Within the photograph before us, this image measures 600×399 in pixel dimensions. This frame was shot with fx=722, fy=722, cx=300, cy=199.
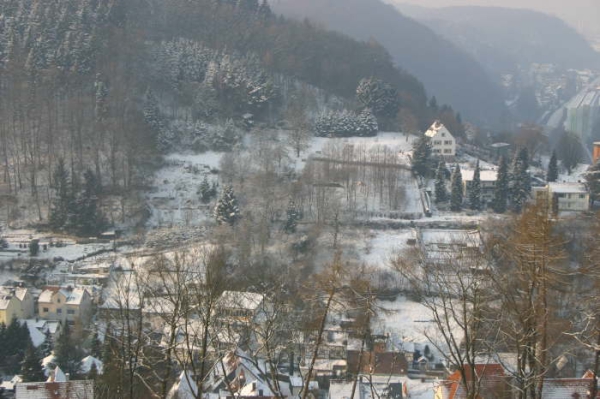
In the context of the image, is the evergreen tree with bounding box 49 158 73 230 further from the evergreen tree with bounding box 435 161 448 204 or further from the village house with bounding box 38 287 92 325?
the evergreen tree with bounding box 435 161 448 204

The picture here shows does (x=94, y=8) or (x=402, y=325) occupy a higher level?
(x=94, y=8)

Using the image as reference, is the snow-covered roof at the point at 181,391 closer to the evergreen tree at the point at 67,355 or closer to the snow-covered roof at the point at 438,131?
the evergreen tree at the point at 67,355

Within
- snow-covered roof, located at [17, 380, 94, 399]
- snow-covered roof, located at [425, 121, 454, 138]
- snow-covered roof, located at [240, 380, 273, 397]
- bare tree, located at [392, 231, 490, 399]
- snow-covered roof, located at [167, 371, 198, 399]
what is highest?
snow-covered roof, located at [425, 121, 454, 138]

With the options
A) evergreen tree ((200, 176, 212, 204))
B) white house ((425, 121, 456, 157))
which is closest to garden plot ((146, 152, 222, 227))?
evergreen tree ((200, 176, 212, 204))

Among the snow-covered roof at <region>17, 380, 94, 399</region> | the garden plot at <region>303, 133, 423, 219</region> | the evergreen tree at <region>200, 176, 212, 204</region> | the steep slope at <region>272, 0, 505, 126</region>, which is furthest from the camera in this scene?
the steep slope at <region>272, 0, 505, 126</region>

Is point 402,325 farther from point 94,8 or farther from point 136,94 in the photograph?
point 94,8

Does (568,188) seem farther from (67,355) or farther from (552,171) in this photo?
(67,355)

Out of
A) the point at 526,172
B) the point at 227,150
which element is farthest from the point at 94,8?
the point at 526,172
